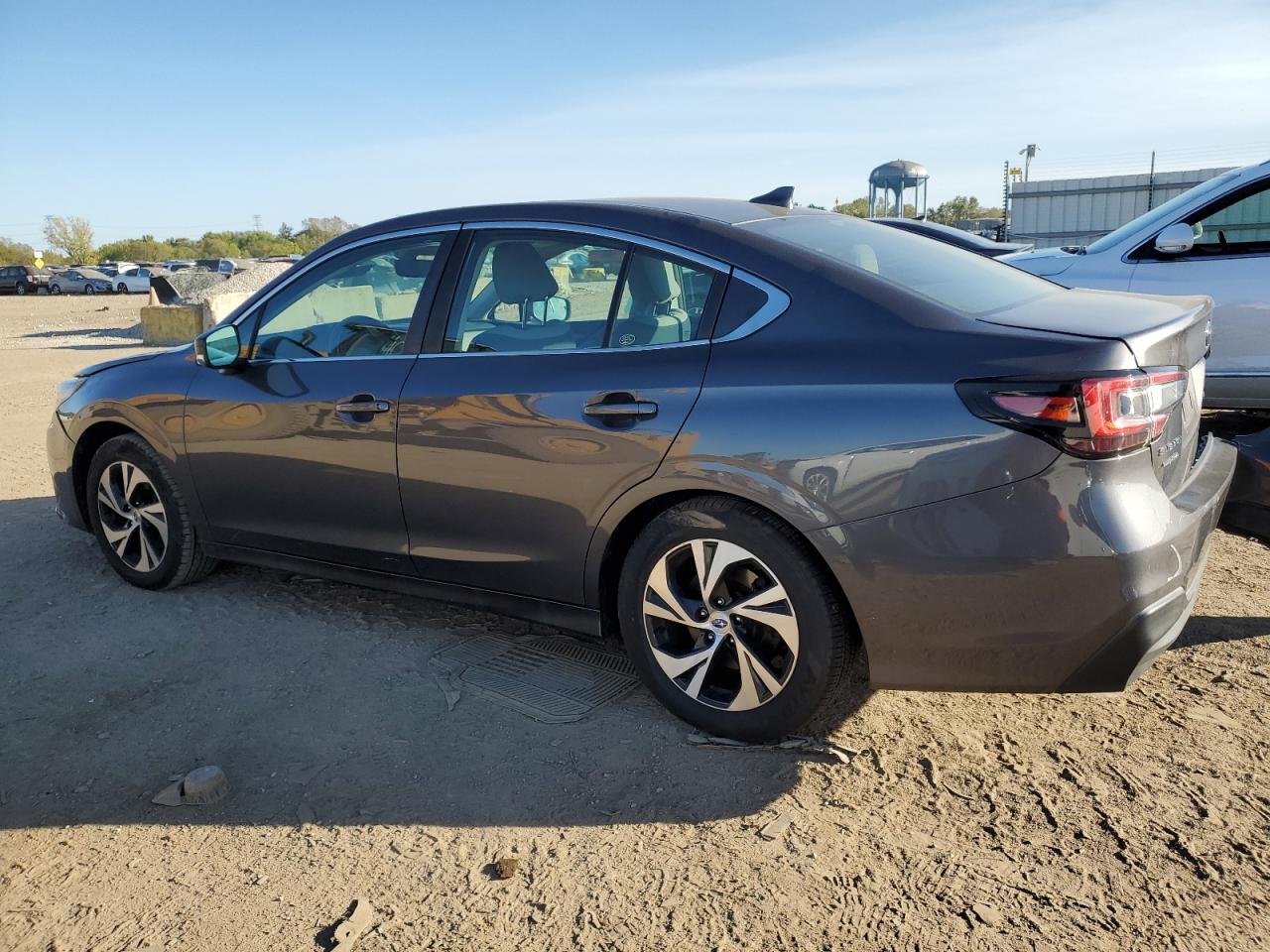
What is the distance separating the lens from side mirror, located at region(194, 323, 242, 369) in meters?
4.27

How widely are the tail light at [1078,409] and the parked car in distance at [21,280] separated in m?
56.9

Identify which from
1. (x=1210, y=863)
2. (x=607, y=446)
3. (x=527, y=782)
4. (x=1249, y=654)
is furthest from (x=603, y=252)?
(x=1249, y=654)

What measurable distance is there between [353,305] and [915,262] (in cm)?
217

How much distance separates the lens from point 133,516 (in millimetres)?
4684

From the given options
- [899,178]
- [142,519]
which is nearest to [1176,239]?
[142,519]

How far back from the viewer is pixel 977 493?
2.64 m

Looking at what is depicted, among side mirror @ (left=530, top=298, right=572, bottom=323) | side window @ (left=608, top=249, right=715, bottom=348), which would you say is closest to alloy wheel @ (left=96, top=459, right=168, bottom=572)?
side mirror @ (left=530, top=298, right=572, bottom=323)

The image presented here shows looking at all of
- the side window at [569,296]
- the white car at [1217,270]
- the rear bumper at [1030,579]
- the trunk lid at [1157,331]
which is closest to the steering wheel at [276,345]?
the side window at [569,296]

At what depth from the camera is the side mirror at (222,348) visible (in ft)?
14.0

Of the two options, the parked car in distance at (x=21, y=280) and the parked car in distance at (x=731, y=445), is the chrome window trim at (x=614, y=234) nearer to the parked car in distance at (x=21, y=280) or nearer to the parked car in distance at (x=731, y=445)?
the parked car in distance at (x=731, y=445)

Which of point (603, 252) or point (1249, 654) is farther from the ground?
Answer: point (603, 252)

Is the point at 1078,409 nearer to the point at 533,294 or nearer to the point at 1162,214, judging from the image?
the point at 533,294

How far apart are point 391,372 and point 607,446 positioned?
1.04 metres

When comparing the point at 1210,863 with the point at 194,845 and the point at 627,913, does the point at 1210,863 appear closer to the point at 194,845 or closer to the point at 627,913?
the point at 627,913
